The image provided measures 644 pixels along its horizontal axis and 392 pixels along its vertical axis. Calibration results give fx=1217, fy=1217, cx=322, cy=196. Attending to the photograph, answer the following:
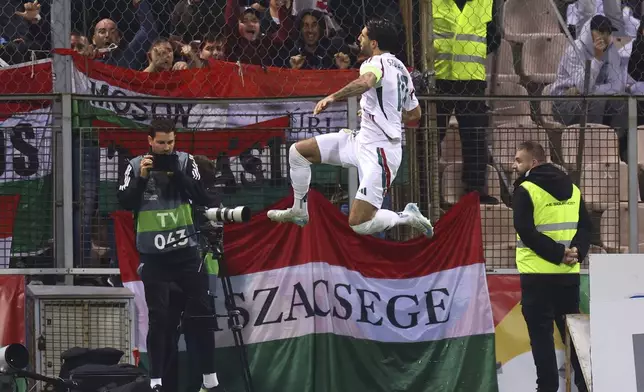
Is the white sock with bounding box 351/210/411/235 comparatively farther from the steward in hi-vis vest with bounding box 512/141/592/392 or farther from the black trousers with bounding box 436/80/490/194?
the black trousers with bounding box 436/80/490/194

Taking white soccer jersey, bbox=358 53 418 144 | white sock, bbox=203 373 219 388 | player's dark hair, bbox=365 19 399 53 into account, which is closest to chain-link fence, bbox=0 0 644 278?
white soccer jersey, bbox=358 53 418 144

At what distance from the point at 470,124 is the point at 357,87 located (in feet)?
7.52

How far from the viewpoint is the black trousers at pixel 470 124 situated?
375 inches

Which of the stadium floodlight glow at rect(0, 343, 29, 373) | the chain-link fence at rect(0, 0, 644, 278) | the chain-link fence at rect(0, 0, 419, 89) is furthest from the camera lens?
the chain-link fence at rect(0, 0, 419, 89)

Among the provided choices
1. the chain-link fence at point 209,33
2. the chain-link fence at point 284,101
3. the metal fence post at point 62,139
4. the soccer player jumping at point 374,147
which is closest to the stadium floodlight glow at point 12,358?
the metal fence post at point 62,139

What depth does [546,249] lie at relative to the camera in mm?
8898

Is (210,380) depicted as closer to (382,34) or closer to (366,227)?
(366,227)

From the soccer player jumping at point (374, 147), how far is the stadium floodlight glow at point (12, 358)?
6.62 feet

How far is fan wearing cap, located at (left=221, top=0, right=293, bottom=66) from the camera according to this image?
33.3 feet

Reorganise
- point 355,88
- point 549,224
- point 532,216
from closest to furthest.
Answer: point 355,88
point 532,216
point 549,224

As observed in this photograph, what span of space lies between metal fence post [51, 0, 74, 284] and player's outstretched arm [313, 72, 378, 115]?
7.93 ft

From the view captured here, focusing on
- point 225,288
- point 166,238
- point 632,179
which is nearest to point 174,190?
point 166,238

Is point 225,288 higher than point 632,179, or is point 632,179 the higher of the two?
point 632,179

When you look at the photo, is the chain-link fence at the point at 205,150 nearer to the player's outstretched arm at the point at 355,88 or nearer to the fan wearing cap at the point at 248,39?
the fan wearing cap at the point at 248,39
